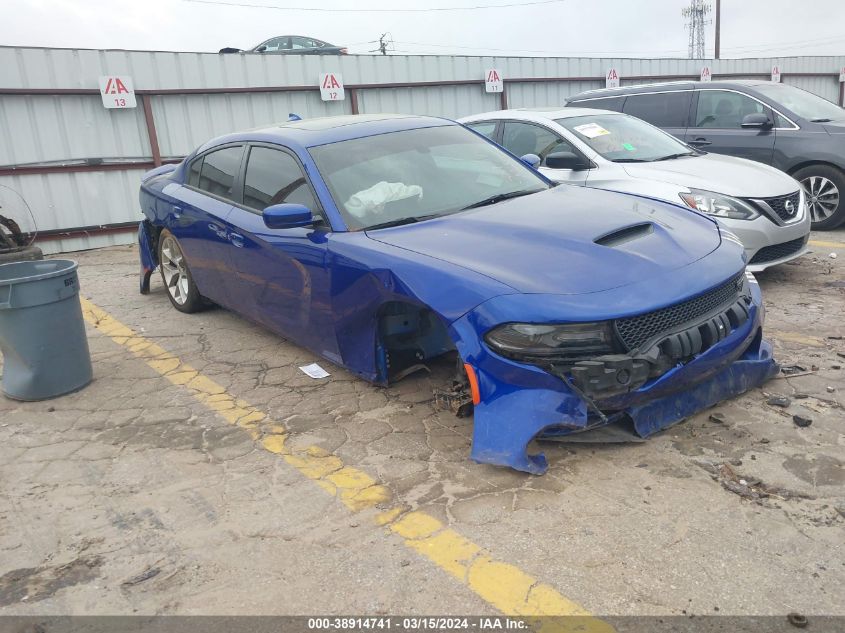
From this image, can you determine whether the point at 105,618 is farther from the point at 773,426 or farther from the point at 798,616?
the point at 773,426

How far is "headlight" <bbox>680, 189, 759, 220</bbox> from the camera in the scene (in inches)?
230

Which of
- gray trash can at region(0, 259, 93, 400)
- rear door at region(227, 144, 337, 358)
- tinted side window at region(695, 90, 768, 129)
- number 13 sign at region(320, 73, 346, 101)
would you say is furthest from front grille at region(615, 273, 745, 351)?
number 13 sign at region(320, 73, 346, 101)

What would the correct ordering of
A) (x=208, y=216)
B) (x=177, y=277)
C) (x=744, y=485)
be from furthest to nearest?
(x=177, y=277) → (x=208, y=216) → (x=744, y=485)

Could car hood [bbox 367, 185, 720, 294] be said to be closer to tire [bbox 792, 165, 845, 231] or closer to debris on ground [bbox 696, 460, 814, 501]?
debris on ground [bbox 696, 460, 814, 501]

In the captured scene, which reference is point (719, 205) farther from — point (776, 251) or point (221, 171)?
point (221, 171)

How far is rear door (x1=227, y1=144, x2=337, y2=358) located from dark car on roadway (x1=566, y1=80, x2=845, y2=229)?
5913 millimetres

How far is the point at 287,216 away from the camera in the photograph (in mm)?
3961

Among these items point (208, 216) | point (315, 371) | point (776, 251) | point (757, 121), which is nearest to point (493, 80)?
point (757, 121)

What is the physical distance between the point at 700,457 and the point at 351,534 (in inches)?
63.9

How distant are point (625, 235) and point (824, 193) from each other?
592 centimetres

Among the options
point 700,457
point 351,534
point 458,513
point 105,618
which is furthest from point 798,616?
point 105,618

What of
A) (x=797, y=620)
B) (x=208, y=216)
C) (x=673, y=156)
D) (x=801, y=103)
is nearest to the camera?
(x=797, y=620)

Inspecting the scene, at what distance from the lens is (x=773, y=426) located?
349 centimetres

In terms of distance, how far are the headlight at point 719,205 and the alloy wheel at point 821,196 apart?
9.80 ft
